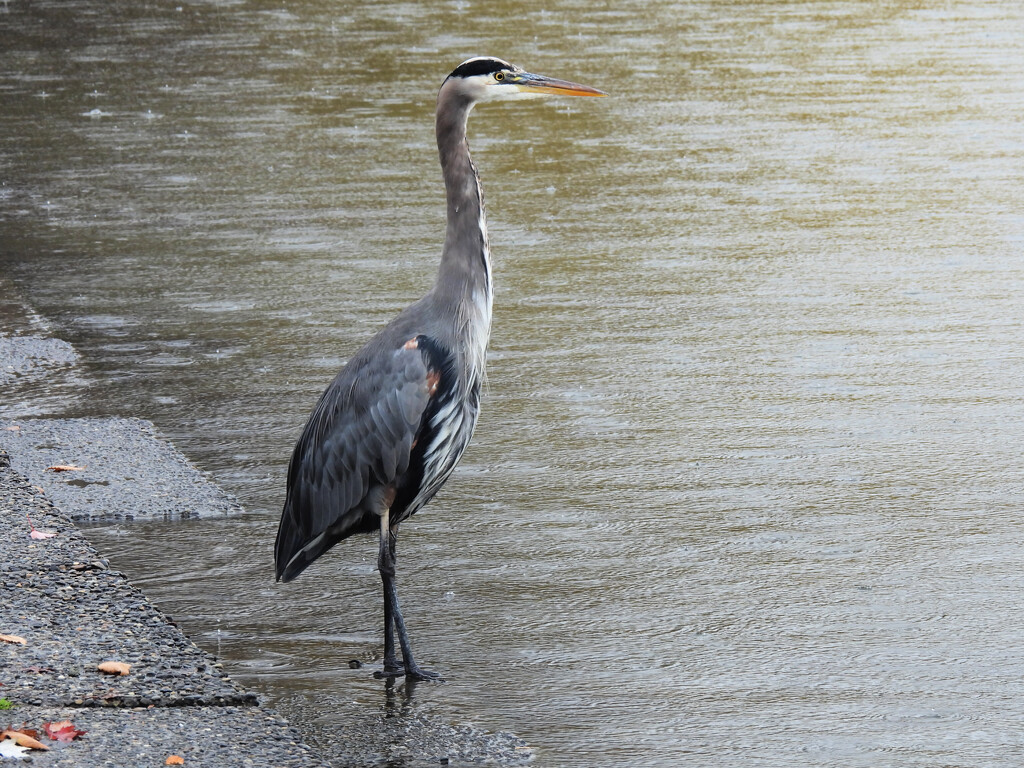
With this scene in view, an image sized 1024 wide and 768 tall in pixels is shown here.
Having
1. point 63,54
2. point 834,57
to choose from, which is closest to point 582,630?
point 834,57

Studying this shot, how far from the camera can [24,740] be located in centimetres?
389

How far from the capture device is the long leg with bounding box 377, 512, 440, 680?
4723 millimetres

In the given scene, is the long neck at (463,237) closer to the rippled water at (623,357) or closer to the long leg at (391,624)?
the long leg at (391,624)

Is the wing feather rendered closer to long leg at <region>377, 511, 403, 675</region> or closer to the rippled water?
long leg at <region>377, 511, 403, 675</region>

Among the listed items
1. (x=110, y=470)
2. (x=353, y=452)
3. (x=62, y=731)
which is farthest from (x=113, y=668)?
(x=110, y=470)

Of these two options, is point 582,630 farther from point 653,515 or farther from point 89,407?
point 89,407

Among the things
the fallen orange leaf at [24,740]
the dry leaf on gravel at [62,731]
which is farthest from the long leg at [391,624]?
the fallen orange leaf at [24,740]

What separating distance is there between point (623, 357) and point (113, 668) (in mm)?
3800

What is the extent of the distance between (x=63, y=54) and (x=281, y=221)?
7.45 metres

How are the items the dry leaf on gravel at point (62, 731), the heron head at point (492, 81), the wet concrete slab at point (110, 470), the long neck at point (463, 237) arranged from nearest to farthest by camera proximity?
the dry leaf on gravel at point (62, 731) < the long neck at point (463, 237) < the heron head at point (492, 81) < the wet concrete slab at point (110, 470)

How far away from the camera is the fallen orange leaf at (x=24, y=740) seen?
3875 millimetres

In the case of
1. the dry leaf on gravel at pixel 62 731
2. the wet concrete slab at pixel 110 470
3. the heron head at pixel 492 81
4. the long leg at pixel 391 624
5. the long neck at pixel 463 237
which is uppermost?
the heron head at pixel 492 81

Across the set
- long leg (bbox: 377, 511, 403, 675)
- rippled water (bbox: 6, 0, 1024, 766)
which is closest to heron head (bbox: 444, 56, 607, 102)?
long leg (bbox: 377, 511, 403, 675)

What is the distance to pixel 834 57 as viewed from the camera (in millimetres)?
15109
